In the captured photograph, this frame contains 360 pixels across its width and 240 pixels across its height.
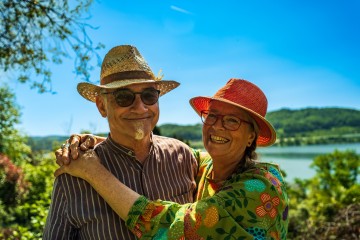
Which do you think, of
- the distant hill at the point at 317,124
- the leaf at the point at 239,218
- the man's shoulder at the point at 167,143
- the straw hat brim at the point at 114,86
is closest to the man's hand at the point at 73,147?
the straw hat brim at the point at 114,86

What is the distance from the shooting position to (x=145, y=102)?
8.29 feet

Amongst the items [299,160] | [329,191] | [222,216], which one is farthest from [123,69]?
[299,160]

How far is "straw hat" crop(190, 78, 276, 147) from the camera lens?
2.61m

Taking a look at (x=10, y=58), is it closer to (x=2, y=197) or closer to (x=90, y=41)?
(x=90, y=41)

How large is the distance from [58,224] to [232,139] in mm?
1303

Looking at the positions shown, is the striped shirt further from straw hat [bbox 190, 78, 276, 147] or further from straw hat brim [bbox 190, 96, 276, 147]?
straw hat [bbox 190, 78, 276, 147]

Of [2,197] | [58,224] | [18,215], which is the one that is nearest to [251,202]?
[58,224]

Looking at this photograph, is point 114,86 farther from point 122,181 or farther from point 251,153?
point 251,153

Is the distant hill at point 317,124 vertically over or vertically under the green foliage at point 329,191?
over

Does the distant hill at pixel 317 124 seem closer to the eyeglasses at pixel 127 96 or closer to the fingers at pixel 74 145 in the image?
the eyeglasses at pixel 127 96

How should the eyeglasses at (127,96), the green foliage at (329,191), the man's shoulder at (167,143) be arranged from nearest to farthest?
the eyeglasses at (127,96)
the man's shoulder at (167,143)
the green foliage at (329,191)

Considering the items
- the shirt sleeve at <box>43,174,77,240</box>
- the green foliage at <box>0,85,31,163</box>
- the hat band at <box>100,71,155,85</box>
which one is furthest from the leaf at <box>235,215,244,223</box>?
the green foliage at <box>0,85,31,163</box>

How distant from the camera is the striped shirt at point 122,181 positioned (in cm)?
224

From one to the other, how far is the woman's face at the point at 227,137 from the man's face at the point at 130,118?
1.58 ft
